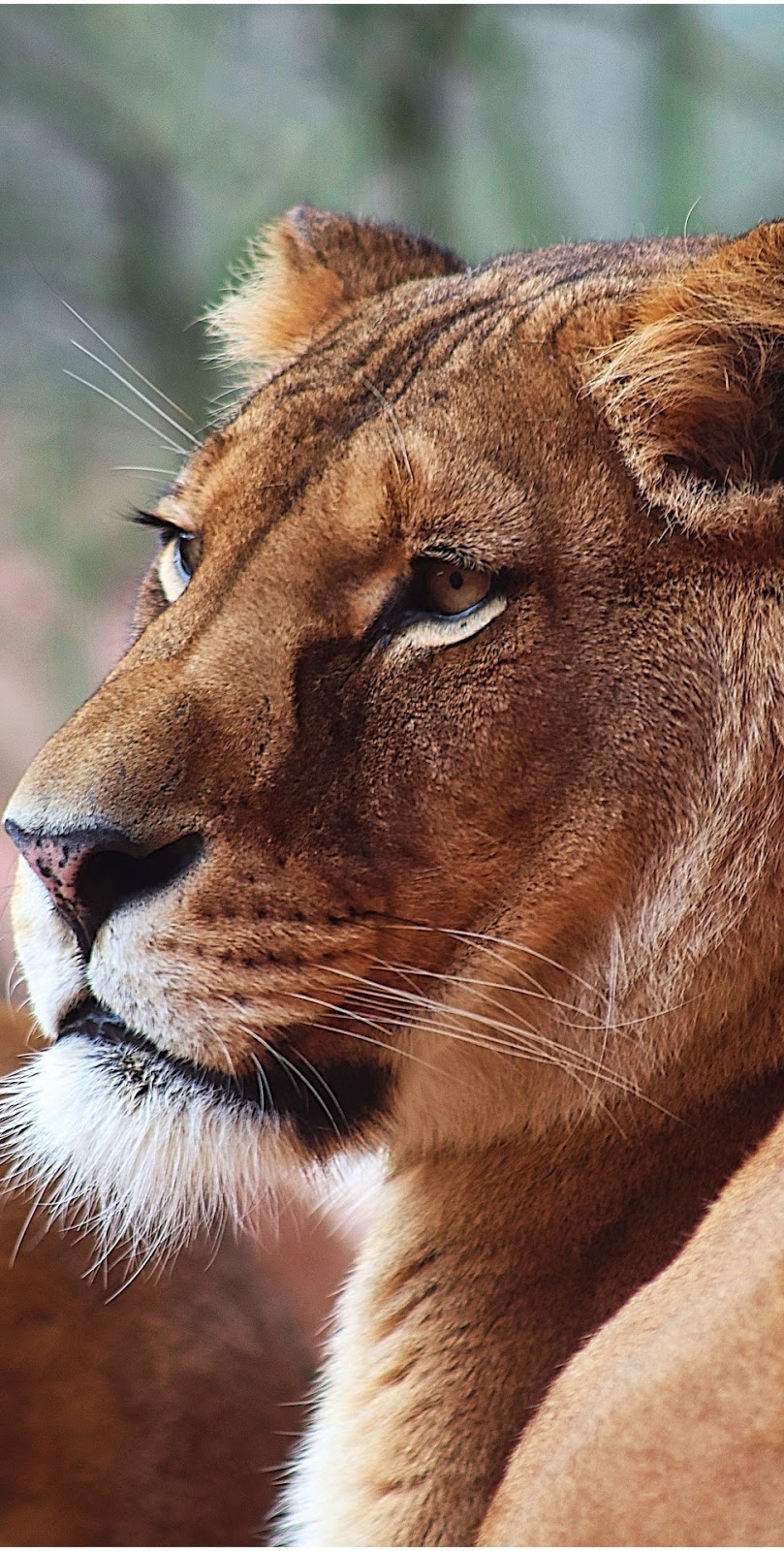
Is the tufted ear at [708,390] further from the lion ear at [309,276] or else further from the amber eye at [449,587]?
the lion ear at [309,276]

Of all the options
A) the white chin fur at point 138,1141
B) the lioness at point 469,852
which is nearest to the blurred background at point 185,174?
the white chin fur at point 138,1141

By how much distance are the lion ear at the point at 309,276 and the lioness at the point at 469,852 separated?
412 mm

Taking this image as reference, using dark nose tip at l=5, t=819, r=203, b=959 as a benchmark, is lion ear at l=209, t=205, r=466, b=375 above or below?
above

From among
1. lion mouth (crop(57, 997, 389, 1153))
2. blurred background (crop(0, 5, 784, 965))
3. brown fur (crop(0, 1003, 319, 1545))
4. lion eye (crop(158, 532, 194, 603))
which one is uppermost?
blurred background (crop(0, 5, 784, 965))

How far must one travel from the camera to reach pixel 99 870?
1.10m

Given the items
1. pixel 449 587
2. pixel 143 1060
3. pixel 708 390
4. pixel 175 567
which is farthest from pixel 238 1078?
pixel 708 390

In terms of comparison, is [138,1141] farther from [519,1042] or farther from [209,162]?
[209,162]

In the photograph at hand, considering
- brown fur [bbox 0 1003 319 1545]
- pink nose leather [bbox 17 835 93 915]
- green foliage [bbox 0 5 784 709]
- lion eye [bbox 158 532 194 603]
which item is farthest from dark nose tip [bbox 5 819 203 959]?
green foliage [bbox 0 5 784 709]

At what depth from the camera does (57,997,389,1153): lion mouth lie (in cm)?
114

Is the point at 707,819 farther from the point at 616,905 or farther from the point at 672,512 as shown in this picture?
the point at 672,512

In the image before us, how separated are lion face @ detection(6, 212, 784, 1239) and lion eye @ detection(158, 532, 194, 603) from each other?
0.15 meters

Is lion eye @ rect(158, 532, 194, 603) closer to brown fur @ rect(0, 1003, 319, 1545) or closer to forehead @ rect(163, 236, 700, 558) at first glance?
forehead @ rect(163, 236, 700, 558)

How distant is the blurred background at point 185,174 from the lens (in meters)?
3.53

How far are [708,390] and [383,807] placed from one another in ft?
1.27
